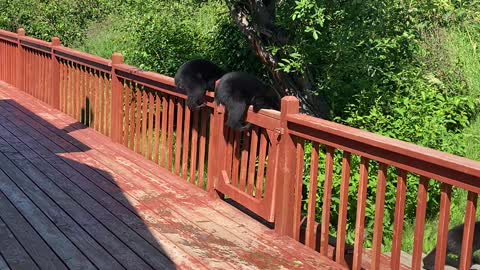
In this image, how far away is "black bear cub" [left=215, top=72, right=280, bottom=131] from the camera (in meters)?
4.81

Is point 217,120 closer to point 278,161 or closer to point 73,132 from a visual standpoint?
point 278,161

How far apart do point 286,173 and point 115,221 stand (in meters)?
1.31

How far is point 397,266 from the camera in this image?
11.9 feet

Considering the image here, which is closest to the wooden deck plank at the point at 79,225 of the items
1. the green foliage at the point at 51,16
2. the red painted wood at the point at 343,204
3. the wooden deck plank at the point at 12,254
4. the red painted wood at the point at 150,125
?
the wooden deck plank at the point at 12,254

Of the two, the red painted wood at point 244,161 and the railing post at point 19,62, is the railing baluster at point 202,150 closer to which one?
the red painted wood at point 244,161

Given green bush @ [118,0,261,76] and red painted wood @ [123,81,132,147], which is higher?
green bush @ [118,0,261,76]

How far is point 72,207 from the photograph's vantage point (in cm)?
484

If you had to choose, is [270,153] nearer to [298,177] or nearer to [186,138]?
[298,177]

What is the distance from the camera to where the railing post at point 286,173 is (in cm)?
436

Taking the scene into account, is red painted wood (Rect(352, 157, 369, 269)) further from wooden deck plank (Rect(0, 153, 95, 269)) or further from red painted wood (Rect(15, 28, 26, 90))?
red painted wood (Rect(15, 28, 26, 90))

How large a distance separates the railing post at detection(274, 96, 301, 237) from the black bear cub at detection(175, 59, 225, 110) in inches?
49.6

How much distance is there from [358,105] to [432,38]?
9.19ft

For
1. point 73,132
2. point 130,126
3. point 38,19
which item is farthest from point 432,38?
point 38,19

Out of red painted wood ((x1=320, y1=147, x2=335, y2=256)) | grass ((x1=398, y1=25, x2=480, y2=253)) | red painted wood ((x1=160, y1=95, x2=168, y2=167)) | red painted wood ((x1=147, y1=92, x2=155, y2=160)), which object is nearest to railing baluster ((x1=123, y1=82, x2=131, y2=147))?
red painted wood ((x1=147, y1=92, x2=155, y2=160))
